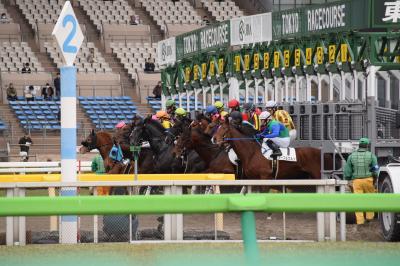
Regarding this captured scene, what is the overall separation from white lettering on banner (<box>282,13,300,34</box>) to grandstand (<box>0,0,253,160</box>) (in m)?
13.6

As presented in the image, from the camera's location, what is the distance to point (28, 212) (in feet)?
14.6

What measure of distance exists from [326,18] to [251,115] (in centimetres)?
261

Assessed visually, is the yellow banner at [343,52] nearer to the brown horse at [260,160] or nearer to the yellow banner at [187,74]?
the brown horse at [260,160]

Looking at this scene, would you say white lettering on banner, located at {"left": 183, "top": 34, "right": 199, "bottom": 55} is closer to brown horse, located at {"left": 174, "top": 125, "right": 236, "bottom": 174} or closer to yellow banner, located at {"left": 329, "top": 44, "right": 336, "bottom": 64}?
yellow banner, located at {"left": 329, "top": 44, "right": 336, "bottom": 64}

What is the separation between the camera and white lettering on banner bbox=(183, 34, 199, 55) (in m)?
32.0

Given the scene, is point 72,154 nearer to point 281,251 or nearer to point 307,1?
point 281,251

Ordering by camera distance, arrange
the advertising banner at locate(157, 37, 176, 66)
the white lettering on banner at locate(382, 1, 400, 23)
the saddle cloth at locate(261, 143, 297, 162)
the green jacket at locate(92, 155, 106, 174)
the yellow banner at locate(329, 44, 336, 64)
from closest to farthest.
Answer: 1. the saddle cloth at locate(261, 143, 297, 162)
2. the white lettering on banner at locate(382, 1, 400, 23)
3. the yellow banner at locate(329, 44, 336, 64)
4. the green jacket at locate(92, 155, 106, 174)
5. the advertising banner at locate(157, 37, 176, 66)

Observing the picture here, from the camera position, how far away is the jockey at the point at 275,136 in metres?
18.3

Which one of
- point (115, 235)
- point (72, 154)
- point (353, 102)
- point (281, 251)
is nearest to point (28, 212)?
point (281, 251)

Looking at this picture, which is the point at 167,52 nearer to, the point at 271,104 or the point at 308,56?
the point at 308,56

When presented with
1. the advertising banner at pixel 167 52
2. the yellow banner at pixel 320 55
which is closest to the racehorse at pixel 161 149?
the yellow banner at pixel 320 55

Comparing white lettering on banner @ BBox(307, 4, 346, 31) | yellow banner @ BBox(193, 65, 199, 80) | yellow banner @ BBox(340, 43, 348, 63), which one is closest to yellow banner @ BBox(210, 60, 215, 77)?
yellow banner @ BBox(193, 65, 199, 80)

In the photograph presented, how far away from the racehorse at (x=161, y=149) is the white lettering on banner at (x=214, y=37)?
9341 millimetres

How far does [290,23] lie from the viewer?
979 inches
